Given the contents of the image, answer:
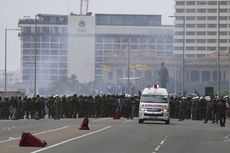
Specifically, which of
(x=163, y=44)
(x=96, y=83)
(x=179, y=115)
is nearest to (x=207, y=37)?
(x=163, y=44)

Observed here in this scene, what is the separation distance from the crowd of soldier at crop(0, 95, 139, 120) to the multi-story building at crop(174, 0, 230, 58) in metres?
104

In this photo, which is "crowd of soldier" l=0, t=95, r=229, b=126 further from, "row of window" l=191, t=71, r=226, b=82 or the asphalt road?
"row of window" l=191, t=71, r=226, b=82

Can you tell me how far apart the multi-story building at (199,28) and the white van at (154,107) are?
113 m

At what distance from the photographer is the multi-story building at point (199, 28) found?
168 m

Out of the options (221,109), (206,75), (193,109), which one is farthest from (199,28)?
(221,109)

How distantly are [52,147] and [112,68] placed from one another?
152m

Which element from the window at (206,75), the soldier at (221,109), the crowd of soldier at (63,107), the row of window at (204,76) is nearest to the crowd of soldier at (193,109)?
the crowd of soldier at (63,107)

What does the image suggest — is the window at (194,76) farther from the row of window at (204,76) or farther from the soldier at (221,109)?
the soldier at (221,109)

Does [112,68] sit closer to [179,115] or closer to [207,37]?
[207,37]

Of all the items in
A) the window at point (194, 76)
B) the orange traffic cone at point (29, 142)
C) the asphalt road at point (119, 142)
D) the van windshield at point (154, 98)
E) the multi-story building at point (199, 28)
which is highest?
the multi-story building at point (199, 28)

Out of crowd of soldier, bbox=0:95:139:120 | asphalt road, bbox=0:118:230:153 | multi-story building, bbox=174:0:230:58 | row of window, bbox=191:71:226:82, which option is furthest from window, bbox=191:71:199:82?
asphalt road, bbox=0:118:230:153

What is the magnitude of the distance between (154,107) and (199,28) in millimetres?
128781

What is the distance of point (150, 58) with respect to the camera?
17288 cm

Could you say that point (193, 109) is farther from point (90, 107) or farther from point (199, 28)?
point (199, 28)
